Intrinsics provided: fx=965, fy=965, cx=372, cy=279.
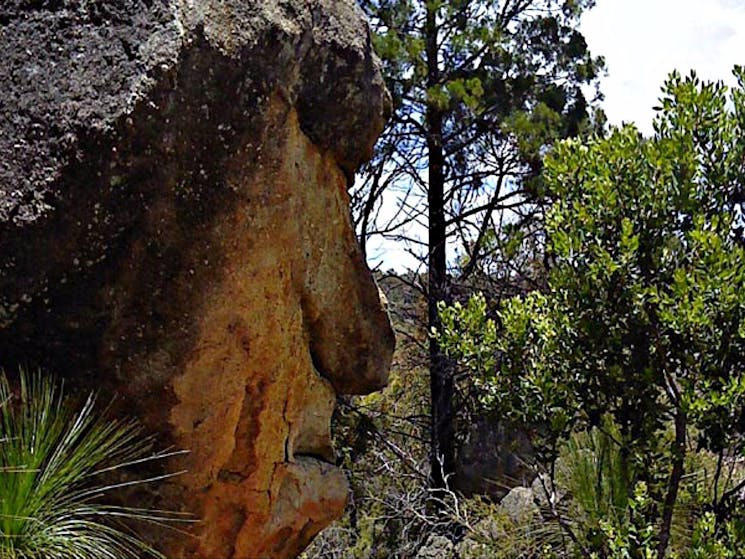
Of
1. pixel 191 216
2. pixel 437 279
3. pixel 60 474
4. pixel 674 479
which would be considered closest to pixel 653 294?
pixel 674 479

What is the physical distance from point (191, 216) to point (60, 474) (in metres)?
0.97

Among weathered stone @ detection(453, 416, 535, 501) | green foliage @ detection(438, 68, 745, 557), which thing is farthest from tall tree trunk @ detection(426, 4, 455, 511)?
green foliage @ detection(438, 68, 745, 557)

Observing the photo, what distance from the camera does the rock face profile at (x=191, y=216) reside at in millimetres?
3168

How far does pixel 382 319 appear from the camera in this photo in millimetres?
4441

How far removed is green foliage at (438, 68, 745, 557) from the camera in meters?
3.62

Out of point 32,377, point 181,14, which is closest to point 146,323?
point 32,377

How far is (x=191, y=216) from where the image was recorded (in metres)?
3.40

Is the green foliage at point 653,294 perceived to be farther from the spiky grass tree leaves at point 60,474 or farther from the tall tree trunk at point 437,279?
the tall tree trunk at point 437,279

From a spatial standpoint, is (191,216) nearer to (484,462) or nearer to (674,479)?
(674,479)

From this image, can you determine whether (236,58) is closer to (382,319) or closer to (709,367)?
(382,319)

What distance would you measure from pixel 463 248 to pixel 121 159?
618 centimetres

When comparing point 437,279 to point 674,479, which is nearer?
point 674,479

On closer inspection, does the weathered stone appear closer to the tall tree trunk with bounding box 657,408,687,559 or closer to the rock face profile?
the tall tree trunk with bounding box 657,408,687,559

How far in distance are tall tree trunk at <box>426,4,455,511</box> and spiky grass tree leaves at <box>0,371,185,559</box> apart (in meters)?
5.10
